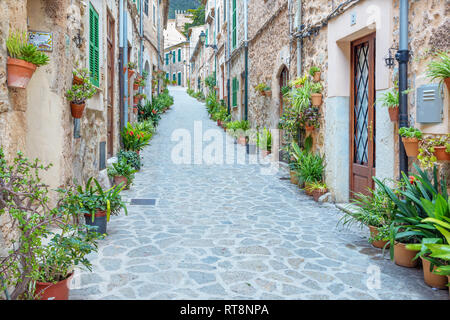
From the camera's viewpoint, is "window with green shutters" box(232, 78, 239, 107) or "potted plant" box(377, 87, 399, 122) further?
"window with green shutters" box(232, 78, 239, 107)

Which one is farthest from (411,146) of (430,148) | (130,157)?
(130,157)

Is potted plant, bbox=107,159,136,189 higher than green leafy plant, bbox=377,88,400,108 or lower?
lower

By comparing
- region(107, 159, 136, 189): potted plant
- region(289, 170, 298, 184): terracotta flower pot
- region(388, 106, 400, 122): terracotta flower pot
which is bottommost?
region(289, 170, 298, 184): terracotta flower pot

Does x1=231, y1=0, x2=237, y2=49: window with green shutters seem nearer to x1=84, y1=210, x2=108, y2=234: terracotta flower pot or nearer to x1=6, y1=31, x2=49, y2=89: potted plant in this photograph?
x1=84, y1=210, x2=108, y2=234: terracotta flower pot

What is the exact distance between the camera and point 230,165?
394 inches

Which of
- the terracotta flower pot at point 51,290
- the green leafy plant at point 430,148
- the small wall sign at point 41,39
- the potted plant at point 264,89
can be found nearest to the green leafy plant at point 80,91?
the small wall sign at point 41,39

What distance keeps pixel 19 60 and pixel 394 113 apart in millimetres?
3879

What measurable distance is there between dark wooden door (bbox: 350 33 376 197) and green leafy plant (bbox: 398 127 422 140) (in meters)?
1.44

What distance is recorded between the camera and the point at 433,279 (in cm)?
319

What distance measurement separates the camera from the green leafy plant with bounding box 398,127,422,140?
3978 millimetres

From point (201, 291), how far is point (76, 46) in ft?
11.0

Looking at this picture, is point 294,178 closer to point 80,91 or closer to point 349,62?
point 349,62

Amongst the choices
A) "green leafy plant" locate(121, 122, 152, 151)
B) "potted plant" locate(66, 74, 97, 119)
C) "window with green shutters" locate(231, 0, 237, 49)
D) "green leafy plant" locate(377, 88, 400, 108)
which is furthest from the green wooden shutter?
"potted plant" locate(66, 74, 97, 119)

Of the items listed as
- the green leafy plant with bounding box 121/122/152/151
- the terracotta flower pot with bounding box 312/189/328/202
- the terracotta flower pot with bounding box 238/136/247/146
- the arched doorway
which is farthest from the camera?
the terracotta flower pot with bounding box 238/136/247/146
